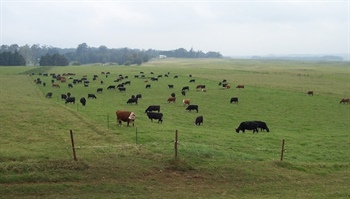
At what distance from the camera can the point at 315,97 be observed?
1853 inches

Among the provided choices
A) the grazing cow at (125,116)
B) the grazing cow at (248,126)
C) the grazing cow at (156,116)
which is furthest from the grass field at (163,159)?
the grazing cow at (248,126)

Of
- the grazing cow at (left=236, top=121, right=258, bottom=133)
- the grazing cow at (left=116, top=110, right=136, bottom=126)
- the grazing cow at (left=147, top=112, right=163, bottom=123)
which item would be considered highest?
the grazing cow at (left=116, top=110, right=136, bottom=126)

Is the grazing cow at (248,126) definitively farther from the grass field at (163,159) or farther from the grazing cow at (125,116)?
the grazing cow at (125,116)

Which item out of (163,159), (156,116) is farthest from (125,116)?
(163,159)

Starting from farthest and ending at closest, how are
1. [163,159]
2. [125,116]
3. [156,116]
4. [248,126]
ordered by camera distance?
1. [156,116]
2. [248,126]
3. [125,116]
4. [163,159]

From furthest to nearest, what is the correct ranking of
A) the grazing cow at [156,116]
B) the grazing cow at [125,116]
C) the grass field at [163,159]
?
1. the grazing cow at [156,116]
2. the grazing cow at [125,116]
3. the grass field at [163,159]

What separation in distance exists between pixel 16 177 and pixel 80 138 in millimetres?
6999

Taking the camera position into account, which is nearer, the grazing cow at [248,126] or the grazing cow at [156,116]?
the grazing cow at [248,126]

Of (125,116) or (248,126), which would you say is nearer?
(125,116)

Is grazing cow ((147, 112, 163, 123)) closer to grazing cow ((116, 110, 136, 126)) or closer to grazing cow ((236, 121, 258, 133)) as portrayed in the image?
grazing cow ((116, 110, 136, 126))

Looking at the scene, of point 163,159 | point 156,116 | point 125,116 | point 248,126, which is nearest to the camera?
point 163,159

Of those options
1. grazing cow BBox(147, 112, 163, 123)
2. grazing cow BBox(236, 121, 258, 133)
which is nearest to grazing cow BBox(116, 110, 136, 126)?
grazing cow BBox(147, 112, 163, 123)

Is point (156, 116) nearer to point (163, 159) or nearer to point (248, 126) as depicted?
point (248, 126)

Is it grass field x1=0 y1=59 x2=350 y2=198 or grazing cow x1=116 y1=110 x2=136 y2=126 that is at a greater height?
grazing cow x1=116 y1=110 x2=136 y2=126
